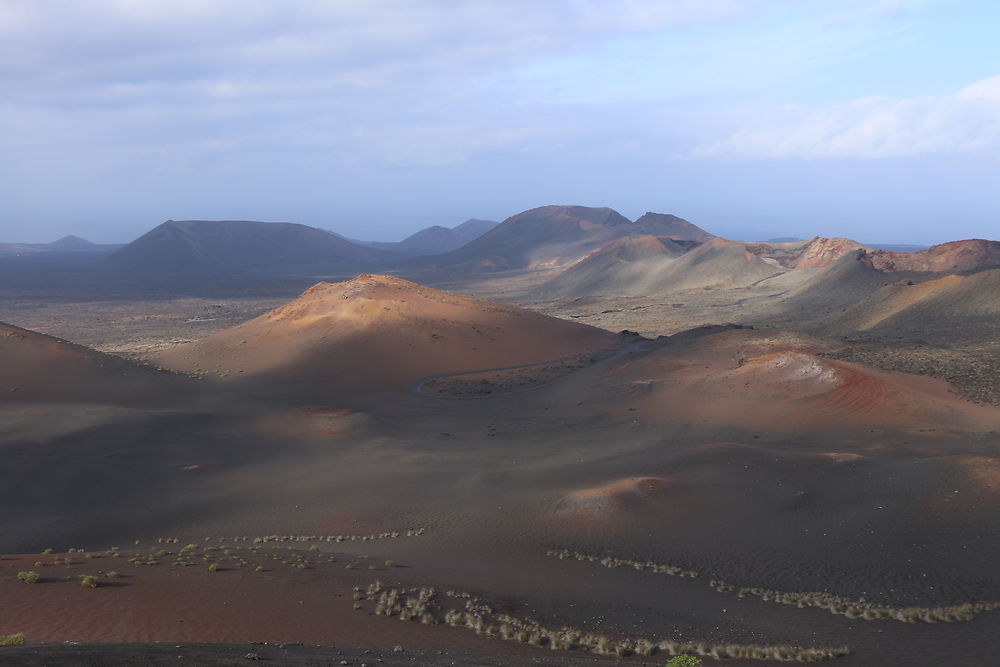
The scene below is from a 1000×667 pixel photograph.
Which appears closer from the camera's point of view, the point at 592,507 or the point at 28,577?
the point at 28,577

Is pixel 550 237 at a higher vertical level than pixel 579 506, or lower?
higher

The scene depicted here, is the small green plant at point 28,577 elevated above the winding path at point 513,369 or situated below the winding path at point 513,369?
above

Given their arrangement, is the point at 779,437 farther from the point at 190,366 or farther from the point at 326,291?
the point at 326,291

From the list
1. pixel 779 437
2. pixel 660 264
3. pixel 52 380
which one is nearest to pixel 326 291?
pixel 52 380

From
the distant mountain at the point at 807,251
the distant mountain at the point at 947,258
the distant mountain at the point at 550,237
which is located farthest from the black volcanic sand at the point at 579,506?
the distant mountain at the point at 550,237

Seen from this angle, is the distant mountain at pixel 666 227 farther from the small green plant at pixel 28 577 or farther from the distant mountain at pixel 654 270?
the small green plant at pixel 28 577

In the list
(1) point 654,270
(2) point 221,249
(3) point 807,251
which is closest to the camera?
(3) point 807,251

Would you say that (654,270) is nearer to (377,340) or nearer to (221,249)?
(377,340)

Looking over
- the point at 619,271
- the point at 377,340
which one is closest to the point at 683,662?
the point at 377,340
